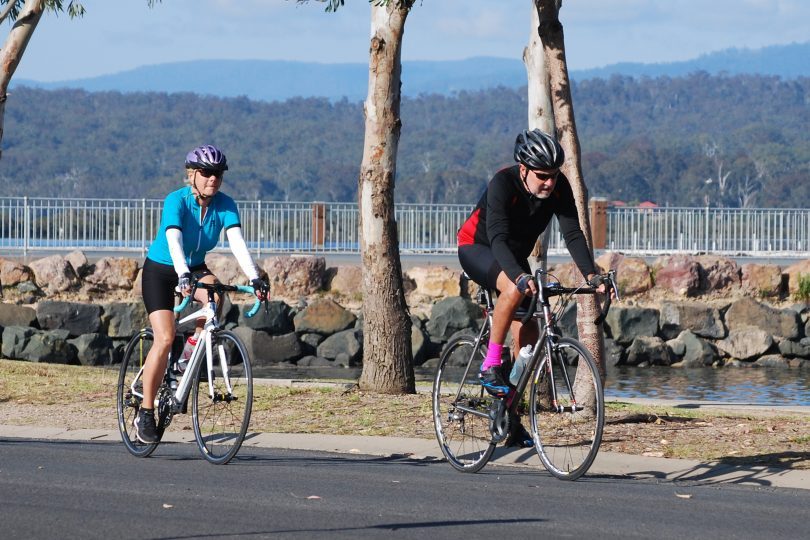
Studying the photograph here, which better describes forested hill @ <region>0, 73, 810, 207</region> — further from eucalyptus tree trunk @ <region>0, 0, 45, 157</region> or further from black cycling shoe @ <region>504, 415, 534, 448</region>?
black cycling shoe @ <region>504, 415, 534, 448</region>

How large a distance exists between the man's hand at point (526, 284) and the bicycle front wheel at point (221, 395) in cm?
164

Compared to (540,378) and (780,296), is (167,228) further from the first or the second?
(780,296)

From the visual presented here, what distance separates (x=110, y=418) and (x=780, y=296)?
17.8 m

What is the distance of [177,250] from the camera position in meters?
8.27

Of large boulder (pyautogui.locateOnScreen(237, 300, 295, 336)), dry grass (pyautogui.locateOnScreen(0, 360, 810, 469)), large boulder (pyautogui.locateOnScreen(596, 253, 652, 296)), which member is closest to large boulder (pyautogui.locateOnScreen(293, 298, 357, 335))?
large boulder (pyautogui.locateOnScreen(237, 300, 295, 336))

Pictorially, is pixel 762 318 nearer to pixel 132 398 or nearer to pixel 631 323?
pixel 631 323

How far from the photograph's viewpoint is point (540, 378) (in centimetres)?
788

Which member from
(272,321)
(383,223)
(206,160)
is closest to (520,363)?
(206,160)

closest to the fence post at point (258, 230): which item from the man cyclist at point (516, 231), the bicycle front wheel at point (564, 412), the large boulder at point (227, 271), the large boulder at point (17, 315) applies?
the large boulder at point (227, 271)

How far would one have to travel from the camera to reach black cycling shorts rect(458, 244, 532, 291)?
8078 millimetres

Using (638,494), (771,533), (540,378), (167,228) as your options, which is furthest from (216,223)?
(771,533)

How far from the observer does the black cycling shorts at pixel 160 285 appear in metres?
8.62

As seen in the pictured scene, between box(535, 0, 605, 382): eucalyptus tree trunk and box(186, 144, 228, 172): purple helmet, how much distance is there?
3247 mm

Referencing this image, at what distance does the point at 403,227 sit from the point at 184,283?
2722 cm
